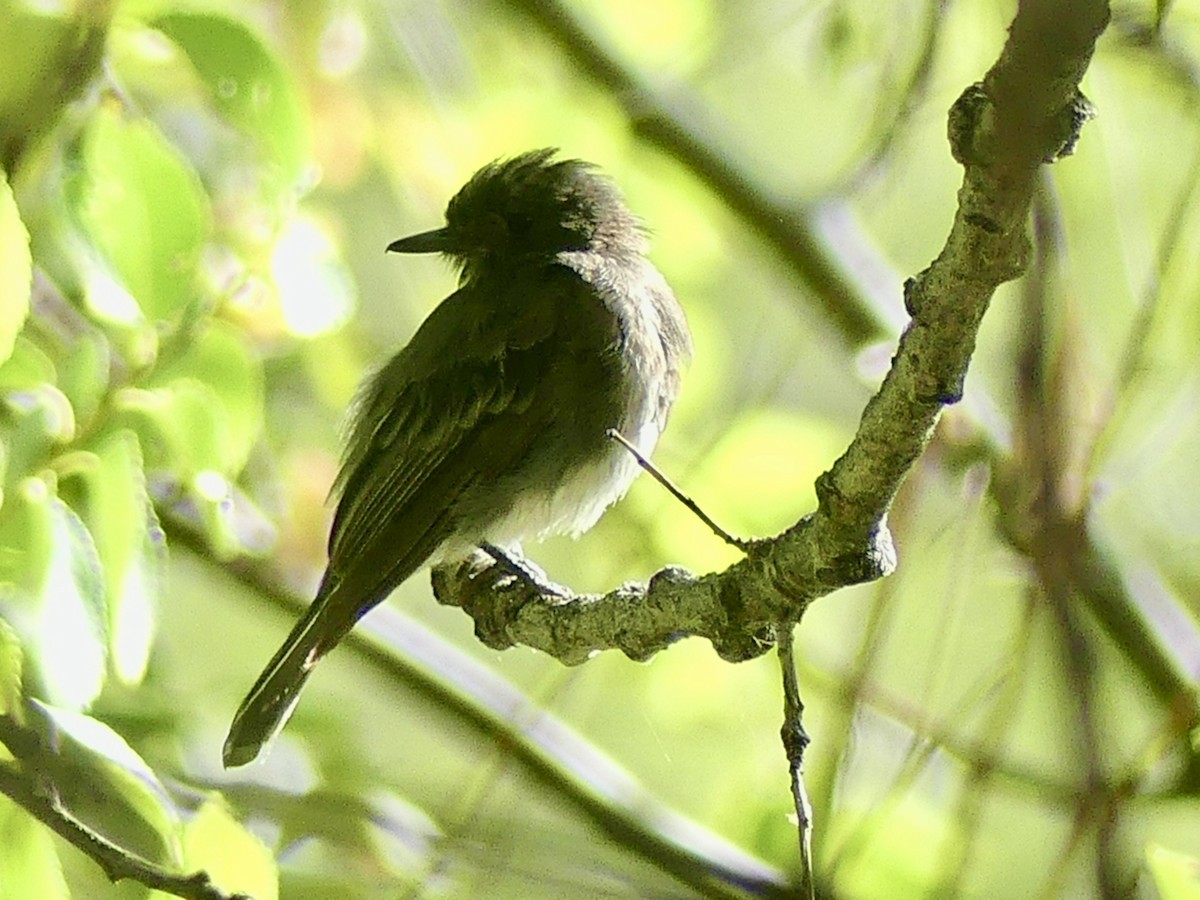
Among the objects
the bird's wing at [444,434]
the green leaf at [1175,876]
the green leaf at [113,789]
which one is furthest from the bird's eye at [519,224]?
the green leaf at [1175,876]

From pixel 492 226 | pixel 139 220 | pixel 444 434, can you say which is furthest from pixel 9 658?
pixel 492 226

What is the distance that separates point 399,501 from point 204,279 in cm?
35

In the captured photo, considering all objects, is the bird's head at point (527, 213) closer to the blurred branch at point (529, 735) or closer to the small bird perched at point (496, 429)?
the small bird perched at point (496, 429)

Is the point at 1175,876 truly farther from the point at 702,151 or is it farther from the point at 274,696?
the point at 702,151

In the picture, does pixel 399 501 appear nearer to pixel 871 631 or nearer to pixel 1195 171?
pixel 871 631

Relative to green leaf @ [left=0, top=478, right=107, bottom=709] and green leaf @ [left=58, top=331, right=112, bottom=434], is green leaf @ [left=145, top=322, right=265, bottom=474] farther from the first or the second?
green leaf @ [left=0, top=478, right=107, bottom=709]

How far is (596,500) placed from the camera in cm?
162

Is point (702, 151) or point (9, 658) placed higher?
point (702, 151)

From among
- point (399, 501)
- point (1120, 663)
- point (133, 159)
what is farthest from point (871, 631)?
point (133, 159)

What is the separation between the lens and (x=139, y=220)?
1.21 m

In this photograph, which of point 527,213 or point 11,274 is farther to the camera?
point 527,213

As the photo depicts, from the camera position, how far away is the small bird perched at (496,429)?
58.9 inches

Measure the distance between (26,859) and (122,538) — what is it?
295mm

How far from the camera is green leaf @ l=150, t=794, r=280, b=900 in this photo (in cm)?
121
